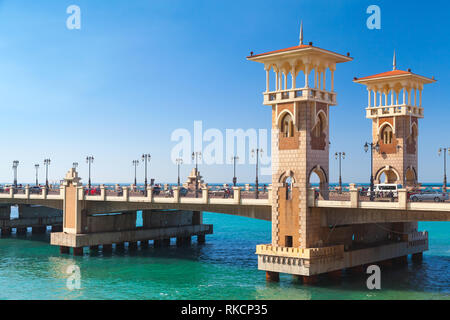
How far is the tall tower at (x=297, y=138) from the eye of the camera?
4138 cm

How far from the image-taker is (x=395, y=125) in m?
53.0

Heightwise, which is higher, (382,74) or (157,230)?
(382,74)

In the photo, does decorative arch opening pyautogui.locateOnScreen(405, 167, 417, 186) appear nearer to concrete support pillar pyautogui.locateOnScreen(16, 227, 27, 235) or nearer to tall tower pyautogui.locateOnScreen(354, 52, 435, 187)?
tall tower pyautogui.locateOnScreen(354, 52, 435, 187)

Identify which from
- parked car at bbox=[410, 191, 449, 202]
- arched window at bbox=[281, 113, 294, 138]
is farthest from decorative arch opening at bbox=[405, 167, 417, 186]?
arched window at bbox=[281, 113, 294, 138]

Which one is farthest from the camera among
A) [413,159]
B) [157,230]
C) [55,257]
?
[157,230]

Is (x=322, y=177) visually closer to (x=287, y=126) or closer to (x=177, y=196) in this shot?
(x=287, y=126)

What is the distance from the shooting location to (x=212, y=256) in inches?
2392

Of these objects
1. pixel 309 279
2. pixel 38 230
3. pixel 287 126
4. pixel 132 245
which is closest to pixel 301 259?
pixel 309 279

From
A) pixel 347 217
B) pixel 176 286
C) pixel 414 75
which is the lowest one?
pixel 176 286

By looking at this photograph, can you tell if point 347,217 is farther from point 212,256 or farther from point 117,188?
point 117,188

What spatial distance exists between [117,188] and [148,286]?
72.6ft

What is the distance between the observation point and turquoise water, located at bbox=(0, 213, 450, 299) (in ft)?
132
